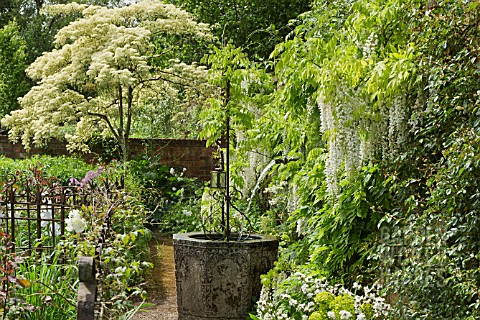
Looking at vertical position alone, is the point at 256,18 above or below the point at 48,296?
above

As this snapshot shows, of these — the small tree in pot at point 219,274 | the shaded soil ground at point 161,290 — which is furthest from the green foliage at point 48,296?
the small tree in pot at point 219,274

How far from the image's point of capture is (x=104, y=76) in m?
9.42

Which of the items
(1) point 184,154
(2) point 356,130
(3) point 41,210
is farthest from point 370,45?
(1) point 184,154

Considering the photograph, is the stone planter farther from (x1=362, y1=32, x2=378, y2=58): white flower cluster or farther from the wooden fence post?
the wooden fence post


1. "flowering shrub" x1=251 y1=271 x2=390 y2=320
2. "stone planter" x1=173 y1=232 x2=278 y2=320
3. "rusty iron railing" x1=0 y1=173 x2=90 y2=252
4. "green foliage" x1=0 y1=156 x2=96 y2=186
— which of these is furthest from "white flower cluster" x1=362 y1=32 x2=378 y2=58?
"green foliage" x1=0 y1=156 x2=96 y2=186

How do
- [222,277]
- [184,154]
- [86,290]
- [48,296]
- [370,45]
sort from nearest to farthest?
[86,290], [48,296], [370,45], [222,277], [184,154]

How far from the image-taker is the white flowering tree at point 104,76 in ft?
32.2

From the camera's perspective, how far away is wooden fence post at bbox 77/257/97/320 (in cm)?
266

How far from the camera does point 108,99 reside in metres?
10.9

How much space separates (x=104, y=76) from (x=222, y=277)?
5244mm

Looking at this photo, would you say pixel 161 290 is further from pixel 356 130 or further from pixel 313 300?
pixel 356 130

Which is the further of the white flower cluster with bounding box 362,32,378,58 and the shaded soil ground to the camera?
the shaded soil ground

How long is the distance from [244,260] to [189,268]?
15.7 inches

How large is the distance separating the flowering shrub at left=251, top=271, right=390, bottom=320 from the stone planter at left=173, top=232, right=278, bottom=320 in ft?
0.69
